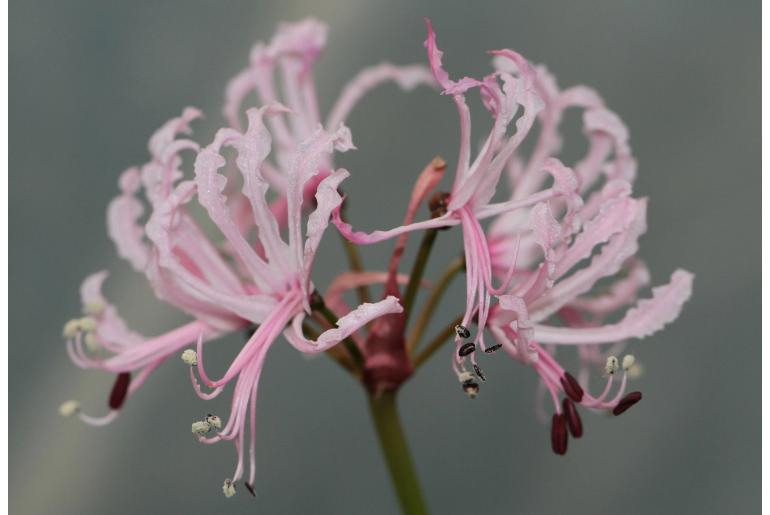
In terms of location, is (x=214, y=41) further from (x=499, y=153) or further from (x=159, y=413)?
(x=499, y=153)

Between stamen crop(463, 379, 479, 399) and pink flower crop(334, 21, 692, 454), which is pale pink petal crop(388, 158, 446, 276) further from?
stamen crop(463, 379, 479, 399)

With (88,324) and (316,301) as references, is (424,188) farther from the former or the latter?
(88,324)

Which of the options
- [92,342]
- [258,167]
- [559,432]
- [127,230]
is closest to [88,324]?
[92,342]

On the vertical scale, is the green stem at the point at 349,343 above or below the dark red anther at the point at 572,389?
above

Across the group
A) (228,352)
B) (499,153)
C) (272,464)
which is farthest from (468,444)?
(499,153)

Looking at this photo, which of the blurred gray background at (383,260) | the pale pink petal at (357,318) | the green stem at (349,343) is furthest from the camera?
the blurred gray background at (383,260)

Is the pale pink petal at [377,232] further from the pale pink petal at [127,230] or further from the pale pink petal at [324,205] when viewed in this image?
the pale pink petal at [127,230]

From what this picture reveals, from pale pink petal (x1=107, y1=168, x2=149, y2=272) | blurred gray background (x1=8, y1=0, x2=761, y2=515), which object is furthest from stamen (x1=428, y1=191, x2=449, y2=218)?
blurred gray background (x1=8, y1=0, x2=761, y2=515)

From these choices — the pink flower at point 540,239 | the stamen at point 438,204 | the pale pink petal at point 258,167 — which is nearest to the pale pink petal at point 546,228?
the pink flower at point 540,239
